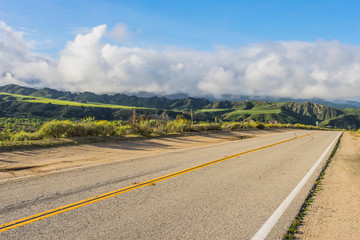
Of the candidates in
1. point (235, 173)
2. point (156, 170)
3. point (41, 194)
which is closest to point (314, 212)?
point (235, 173)

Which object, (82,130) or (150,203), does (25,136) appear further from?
(150,203)

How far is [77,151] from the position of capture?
10875 mm

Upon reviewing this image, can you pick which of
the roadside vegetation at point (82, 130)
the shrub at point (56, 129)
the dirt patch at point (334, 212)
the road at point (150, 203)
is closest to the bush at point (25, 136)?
the roadside vegetation at point (82, 130)

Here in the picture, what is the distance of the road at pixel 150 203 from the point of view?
12.0 feet

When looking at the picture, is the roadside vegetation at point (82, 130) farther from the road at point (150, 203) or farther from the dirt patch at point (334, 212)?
the dirt patch at point (334, 212)

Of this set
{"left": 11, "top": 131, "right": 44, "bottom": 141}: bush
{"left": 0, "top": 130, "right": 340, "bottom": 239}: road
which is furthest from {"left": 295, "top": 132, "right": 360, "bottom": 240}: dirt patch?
{"left": 11, "top": 131, "right": 44, "bottom": 141}: bush

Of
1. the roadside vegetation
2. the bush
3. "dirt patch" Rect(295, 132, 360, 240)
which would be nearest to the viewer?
"dirt patch" Rect(295, 132, 360, 240)

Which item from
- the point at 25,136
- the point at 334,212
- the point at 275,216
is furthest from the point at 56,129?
the point at 334,212

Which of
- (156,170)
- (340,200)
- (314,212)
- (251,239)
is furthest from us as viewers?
(156,170)

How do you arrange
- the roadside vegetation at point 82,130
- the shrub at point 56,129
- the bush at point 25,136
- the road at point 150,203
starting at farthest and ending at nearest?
the shrub at point 56,129
the roadside vegetation at point 82,130
the bush at point 25,136
the road at point 150,203

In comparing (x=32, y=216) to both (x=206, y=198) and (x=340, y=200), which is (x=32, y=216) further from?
(x=340, y=200)

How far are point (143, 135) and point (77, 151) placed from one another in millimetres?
7214

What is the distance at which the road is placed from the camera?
3670mm

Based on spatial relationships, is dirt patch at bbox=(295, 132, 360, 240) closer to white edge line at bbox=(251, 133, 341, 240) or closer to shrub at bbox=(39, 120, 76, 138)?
white edge line at bbox=(251, 133, 341, 240)
